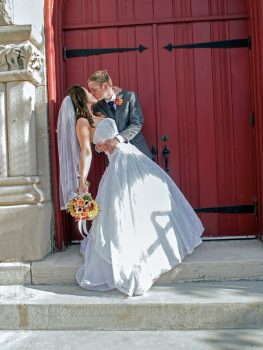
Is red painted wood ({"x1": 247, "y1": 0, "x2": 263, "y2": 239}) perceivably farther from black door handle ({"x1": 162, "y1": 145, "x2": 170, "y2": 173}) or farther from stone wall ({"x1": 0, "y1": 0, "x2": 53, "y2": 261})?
stone wall ({"x1": 0, "y1": 0, "x2": 53, "y2": 261})

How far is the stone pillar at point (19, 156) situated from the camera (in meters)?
3.82

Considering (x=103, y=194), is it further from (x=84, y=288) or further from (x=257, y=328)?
(x=257, y=328)

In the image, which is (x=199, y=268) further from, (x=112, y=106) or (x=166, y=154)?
(x=112, y=106)

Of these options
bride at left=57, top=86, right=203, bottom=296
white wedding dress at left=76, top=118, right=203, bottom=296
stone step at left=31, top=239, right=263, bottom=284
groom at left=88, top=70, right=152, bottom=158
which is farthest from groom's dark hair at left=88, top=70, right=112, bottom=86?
stone step at left=31, top=239, right=263, bottom=284

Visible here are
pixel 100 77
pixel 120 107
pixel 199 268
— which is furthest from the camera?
pixel 120 107

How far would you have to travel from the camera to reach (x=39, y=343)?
3.02 meters

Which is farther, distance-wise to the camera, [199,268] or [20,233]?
[20,233]

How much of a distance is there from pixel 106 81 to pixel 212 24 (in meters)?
1.43

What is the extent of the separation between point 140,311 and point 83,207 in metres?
1.08

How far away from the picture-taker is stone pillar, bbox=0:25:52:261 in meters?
3.82

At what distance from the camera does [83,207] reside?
→ 372 cm

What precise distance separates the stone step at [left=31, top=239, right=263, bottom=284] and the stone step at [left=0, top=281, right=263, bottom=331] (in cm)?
24

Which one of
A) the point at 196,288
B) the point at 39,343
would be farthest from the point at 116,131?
the point at 39,343

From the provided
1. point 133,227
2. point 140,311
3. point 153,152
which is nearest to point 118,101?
point 153,152
